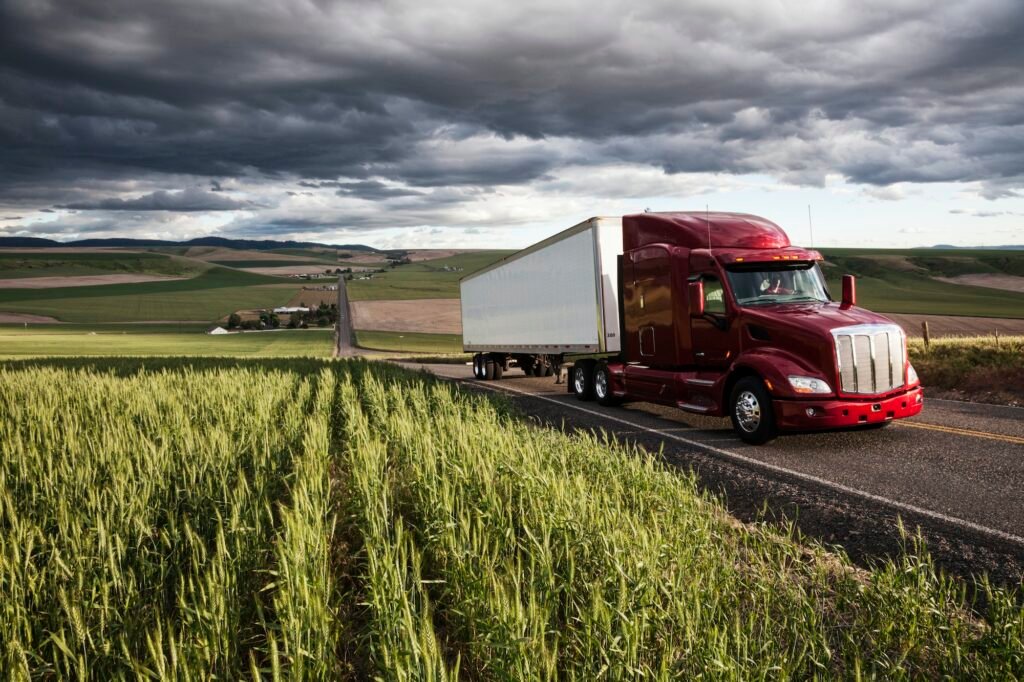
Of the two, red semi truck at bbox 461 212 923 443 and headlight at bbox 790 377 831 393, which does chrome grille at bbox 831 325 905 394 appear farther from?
headlight at bbox 790 377 831 393

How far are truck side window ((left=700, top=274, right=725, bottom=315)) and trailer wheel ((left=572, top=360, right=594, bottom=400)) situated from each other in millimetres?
4641

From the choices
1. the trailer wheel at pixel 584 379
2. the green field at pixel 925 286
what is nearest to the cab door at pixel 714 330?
the trailer wheel at pixel 584 379

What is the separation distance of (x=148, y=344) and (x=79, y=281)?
94702mm

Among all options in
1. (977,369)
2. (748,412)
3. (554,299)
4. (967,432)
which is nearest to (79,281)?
(554,299)

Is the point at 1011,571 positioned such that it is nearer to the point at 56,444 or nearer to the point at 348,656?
the point at 348,656

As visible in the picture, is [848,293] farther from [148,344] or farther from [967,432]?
[148,344]

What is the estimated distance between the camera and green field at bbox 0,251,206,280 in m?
144

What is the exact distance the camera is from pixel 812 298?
11648 mm

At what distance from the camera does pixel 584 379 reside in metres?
16.4

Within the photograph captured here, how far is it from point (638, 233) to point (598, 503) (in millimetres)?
10207

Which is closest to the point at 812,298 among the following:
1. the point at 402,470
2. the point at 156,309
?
the point at 402,470

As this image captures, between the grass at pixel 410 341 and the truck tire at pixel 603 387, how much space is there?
108 feet

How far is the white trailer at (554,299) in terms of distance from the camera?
1504 cm

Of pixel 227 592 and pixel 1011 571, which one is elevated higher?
pixel 227 592
